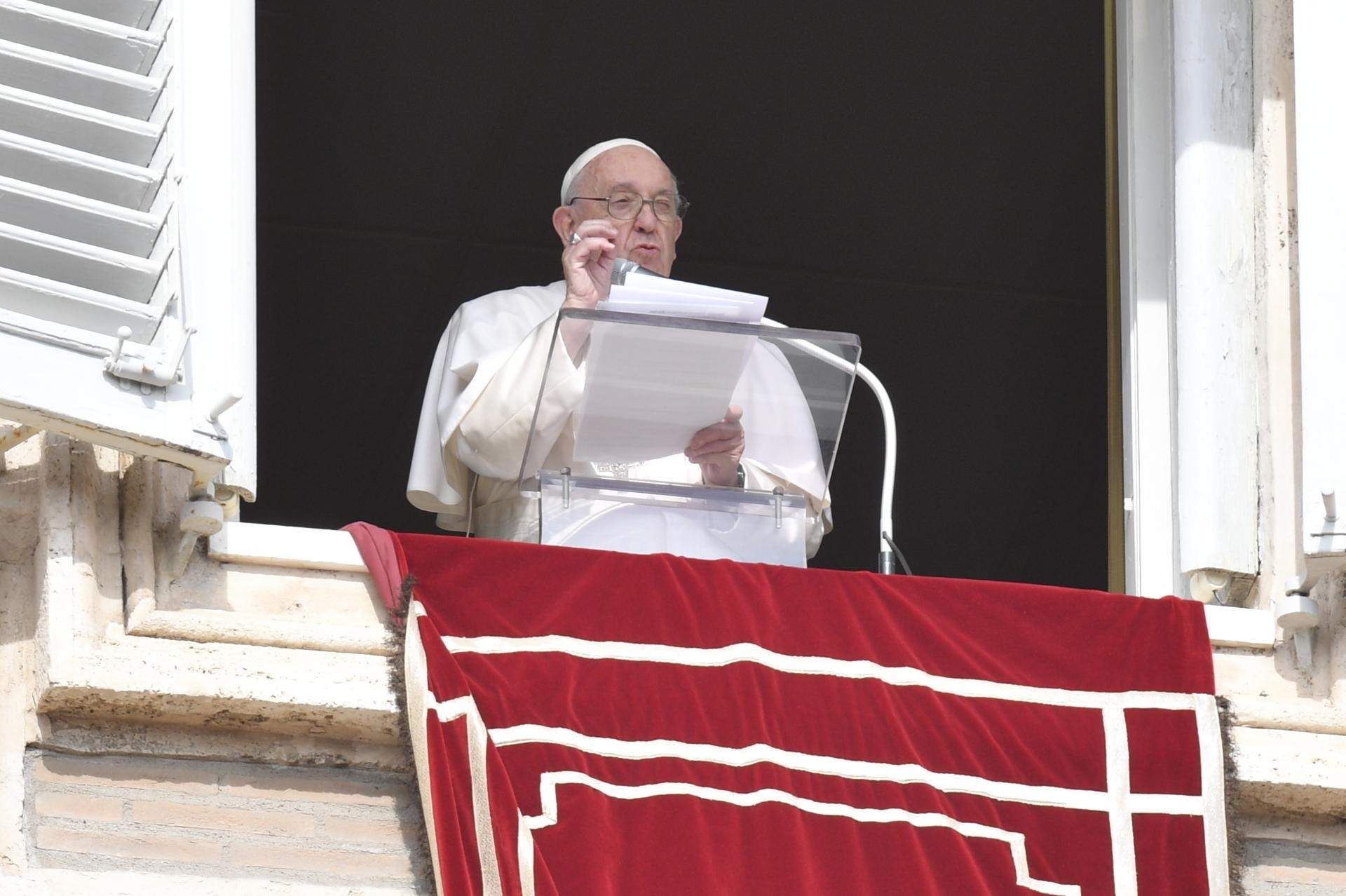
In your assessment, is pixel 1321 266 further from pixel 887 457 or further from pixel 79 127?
pixel 79 127

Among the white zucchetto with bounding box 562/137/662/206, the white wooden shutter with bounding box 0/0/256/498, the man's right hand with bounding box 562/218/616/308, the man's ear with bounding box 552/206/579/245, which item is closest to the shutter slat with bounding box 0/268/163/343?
the white wooden shutter with bounding box 0/0/256/498

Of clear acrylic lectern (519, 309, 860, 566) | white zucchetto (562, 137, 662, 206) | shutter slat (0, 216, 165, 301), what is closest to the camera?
shutter slat (0, 216, 165, 301)

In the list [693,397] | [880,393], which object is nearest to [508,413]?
[693,397]

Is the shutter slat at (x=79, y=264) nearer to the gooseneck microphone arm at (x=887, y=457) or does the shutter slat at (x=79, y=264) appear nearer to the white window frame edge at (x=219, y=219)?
the white window frame edge at (x=219, y=219)

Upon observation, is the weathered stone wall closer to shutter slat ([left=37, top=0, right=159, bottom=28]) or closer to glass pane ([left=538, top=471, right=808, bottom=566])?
glass pane ([left=538, top=471, right=808, bottom=566])

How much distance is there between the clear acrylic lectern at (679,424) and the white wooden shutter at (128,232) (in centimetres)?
53

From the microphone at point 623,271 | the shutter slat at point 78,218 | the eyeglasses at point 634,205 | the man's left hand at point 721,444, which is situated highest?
the eyeglasses at point 634,205

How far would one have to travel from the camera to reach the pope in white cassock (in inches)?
171

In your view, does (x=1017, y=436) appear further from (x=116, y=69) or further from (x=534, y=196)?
(x=116, y=69)

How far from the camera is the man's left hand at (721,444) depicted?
4.25 metres

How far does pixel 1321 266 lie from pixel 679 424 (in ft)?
3.81

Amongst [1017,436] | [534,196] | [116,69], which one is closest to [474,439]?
[116,69]

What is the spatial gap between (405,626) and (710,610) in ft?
1.60

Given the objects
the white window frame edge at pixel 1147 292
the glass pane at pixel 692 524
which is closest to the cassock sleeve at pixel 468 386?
the glass pane at pixel 692 524
